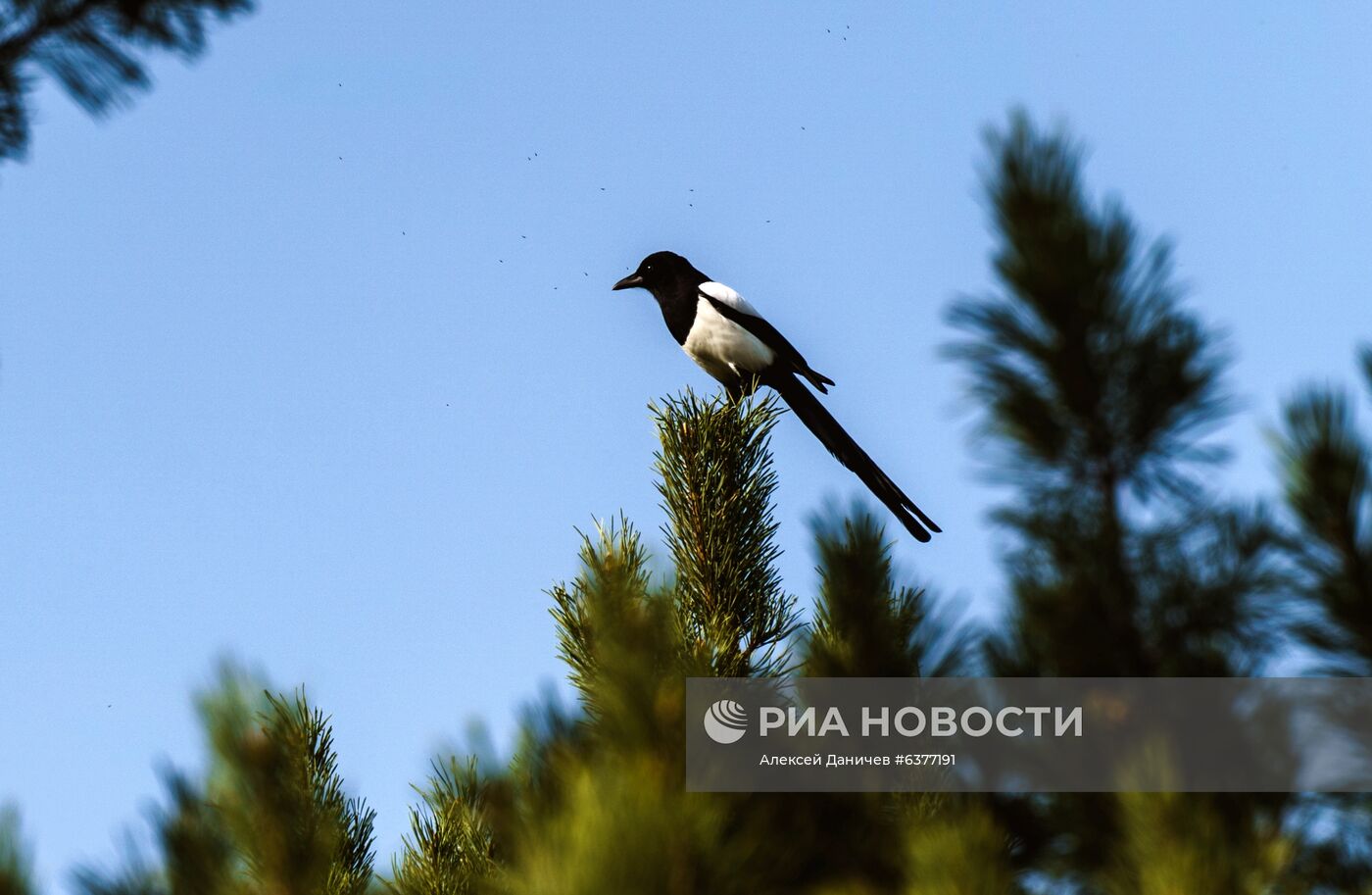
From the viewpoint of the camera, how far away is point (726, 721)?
1.65m

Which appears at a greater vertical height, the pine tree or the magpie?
the magpie

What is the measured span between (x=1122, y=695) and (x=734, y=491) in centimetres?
178

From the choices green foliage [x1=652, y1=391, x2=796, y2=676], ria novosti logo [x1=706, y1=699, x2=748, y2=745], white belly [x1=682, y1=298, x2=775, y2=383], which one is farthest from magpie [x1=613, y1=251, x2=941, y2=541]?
ria novosti logo [x1=706, y1=699, x2=748, y2=745]

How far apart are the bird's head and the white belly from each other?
46cm

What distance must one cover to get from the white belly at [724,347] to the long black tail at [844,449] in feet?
0.45

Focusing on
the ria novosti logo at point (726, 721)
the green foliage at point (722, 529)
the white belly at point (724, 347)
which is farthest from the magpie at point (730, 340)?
the ria novosti logo at point (726, 721)

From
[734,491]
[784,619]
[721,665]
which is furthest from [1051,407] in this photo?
[734,491]

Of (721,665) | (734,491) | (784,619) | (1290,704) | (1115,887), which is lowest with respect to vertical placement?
(1115,887)

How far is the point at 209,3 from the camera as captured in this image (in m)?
1.63

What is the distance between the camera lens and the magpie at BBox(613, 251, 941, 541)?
6.30 metres

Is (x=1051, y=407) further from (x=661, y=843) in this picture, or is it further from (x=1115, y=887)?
(x=661, y=843)

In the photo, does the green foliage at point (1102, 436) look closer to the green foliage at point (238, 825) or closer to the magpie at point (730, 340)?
Answer: the green foliage at point (238, 825)

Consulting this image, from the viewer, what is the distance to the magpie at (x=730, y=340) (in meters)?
6.30

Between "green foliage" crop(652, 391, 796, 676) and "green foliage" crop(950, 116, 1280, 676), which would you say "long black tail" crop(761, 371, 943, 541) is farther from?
"green foliage" crop(950, 116, 1280, 676)
